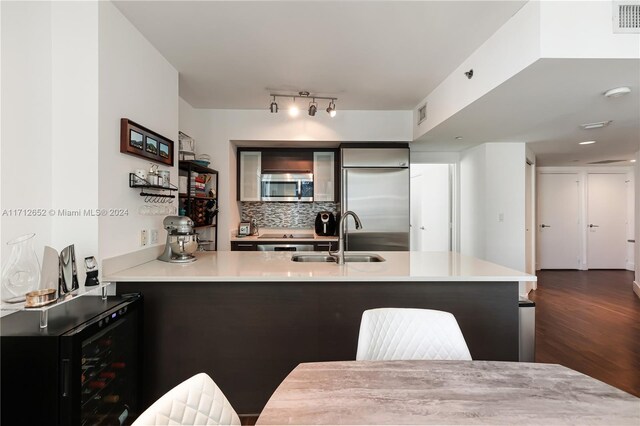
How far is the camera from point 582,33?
165 cm

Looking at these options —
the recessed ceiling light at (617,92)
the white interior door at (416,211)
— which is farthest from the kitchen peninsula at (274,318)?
the white interior door at (416,211)

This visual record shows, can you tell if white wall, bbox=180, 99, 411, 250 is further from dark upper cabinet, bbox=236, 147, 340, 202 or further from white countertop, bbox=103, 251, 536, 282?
white countertop, bbox=103, 251, 536, 282

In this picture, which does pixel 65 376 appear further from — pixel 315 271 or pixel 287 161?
pixel 287 161

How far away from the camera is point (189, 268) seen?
194 centimetres

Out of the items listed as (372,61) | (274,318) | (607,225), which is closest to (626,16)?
(372,61)

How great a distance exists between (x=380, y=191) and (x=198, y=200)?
7.16 feet

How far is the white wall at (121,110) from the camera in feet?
5.60

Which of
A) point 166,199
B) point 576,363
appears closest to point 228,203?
point 166,199

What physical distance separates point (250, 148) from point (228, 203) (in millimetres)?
877

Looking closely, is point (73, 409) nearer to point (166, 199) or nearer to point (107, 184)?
point (107, 184)

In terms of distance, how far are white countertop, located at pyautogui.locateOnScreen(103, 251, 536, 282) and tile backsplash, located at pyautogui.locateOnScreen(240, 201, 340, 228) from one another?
2.03 m

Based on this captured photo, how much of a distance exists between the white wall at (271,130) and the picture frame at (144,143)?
1.34 m

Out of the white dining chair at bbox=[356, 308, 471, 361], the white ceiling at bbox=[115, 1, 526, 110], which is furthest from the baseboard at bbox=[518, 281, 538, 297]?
Result: the white dining chair at bbox=[356, 308, 471, 361]

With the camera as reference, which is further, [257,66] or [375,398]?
[257,66]
